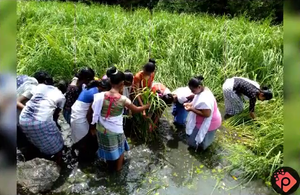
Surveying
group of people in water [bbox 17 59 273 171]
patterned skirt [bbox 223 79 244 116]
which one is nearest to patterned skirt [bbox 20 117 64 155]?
group of people in water [bbox 17 59 273 171]

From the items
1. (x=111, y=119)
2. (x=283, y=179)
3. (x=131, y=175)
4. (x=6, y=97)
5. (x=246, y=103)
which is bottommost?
(x=131, y=175)

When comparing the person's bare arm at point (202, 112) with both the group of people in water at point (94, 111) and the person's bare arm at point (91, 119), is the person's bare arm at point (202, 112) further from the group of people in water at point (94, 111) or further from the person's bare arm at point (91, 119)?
the person's bare arm at point (91, 119)

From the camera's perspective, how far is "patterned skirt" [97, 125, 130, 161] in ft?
11.7

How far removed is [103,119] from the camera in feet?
11.5

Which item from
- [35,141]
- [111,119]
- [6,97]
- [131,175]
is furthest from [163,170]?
[6,97]

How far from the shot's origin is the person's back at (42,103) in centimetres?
350

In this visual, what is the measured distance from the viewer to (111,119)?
349 cm

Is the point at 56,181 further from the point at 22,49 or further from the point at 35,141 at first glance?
the point at 22,49

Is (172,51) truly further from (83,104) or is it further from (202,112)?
(83,104)

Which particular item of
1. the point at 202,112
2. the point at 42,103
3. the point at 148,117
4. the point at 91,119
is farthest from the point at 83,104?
the point at 202,112

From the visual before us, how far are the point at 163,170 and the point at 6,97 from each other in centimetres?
323

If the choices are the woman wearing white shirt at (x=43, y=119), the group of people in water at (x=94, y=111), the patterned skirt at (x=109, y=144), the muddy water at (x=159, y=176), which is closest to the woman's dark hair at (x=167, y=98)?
the group of people in water at (x=94, y=111)

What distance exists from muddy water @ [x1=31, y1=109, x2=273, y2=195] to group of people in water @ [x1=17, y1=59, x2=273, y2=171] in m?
0.18

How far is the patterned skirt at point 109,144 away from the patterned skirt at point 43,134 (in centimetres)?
52
